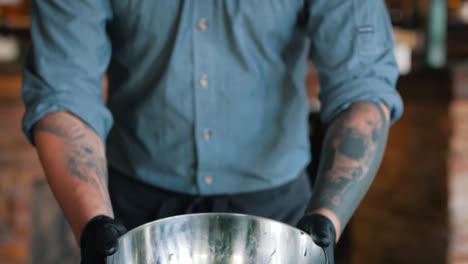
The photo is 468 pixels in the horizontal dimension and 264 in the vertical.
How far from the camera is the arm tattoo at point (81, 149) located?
115 cm

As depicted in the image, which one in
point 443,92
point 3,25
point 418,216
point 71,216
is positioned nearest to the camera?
point 71,216

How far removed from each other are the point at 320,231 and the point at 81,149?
0.45m

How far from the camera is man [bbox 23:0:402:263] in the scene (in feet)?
3.93

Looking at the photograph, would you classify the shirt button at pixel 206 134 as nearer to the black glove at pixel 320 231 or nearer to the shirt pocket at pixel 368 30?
the shirt pocket at pixel 368 30

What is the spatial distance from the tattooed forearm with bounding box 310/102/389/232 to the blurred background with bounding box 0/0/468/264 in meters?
1.56

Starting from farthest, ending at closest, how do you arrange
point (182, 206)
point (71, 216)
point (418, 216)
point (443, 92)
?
A: point (418, 216)
point (443, 92)
point (182, 206)
point (71, 216)

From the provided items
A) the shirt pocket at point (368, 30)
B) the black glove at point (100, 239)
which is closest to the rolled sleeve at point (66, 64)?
the black glove at point (100, 239)

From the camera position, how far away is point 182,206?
4.58ft

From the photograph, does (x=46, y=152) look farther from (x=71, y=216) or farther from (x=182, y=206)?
(x=182, y=206)

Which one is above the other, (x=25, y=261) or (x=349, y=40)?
(x=349, y=40)

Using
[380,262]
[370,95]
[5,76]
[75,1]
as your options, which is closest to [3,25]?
[5,76]

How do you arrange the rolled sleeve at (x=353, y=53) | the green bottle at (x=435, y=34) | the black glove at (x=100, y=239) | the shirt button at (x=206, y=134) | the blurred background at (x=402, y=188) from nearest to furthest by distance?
the black glove at (x=100, y=239) < the rolled sleeve at (x=353, y=53) < the shirt button at (x=206, y=134) < the blurred background at (x=402, y=188) < the green bottle at (x=435, y=34)

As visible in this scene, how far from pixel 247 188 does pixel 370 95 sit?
315 mm

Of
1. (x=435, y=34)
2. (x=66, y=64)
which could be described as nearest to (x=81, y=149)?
(x=66, y=64)
